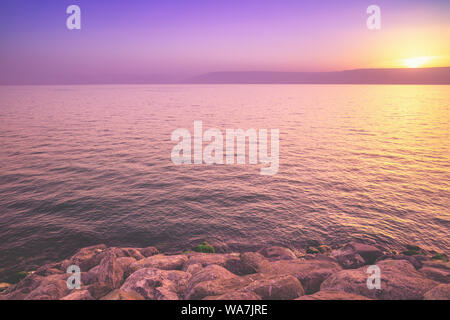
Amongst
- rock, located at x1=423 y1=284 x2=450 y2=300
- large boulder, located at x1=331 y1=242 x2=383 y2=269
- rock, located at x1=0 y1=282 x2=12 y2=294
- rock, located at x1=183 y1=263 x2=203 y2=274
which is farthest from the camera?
large boulder, located at x1=331 y1=242 x2=383 y2=269

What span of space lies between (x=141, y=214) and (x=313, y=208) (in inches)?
594

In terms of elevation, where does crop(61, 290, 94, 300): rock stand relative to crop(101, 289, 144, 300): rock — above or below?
below

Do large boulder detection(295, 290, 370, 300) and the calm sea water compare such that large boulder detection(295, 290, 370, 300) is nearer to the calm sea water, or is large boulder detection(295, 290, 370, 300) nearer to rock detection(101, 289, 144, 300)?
the calm sea water

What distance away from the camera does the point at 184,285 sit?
1141cm

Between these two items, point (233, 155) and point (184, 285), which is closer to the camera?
point (184, 285)

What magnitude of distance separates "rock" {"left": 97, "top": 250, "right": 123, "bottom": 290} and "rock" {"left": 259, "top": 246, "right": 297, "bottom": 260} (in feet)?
28.6

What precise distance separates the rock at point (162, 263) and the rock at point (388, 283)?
25.7 feet

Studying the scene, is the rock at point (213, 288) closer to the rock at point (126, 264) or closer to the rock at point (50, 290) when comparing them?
the rock at point (126, 264)

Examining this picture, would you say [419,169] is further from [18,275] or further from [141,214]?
[18,275]

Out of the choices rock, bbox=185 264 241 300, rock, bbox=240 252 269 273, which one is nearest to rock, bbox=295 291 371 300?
rock, bbox=185 264 241 300

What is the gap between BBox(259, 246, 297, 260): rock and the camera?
47.8 ft

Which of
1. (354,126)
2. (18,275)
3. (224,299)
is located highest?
(354,126)

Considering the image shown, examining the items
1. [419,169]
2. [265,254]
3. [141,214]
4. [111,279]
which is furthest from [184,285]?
[419,169]

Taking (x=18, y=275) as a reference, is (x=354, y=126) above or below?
above
